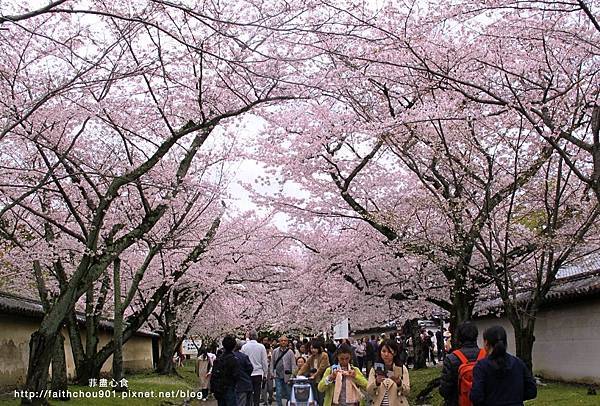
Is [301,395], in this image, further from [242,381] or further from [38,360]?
[38,360]

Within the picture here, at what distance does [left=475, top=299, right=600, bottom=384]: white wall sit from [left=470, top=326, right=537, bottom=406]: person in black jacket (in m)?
10.6

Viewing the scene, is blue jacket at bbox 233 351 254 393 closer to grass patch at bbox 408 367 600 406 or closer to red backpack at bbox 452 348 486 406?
red backpack at bbox 452 348 486 406

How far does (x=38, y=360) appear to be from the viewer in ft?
37.9

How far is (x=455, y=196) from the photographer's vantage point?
15227 mm

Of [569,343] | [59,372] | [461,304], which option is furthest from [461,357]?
[569,343]

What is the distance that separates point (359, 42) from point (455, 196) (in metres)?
4.95

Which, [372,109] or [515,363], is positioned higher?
[372,109]

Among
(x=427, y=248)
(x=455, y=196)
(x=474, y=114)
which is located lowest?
(x=427, y=248)

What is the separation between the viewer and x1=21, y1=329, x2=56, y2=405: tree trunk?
11406mm

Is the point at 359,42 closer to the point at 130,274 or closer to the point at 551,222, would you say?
the point at 551,222

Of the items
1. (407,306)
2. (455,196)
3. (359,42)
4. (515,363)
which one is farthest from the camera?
(407,306)

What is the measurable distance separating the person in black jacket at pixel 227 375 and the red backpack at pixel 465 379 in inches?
188

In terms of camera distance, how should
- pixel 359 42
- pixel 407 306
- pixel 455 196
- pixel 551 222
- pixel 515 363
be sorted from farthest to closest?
pixel 407 306, pixel 455 196, pixel 551 222, pixel 359 42, pixel 515 363

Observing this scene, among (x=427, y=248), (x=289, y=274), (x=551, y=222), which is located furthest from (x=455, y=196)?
(x=289, y=274)
